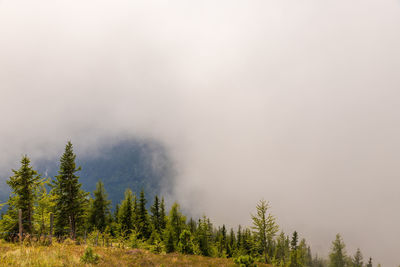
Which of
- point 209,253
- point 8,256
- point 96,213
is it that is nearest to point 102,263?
point 8,256

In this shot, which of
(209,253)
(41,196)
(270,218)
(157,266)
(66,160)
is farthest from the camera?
(209,253)

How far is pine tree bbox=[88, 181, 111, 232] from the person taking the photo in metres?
44.3

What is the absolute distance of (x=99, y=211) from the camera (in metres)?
45.6

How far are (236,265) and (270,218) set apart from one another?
23.9 meters

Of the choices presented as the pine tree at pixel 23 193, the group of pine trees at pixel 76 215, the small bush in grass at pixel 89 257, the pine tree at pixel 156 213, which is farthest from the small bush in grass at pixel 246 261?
the pine tree at pixel 156 213

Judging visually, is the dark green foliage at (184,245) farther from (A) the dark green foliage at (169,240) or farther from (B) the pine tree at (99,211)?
(B) the pine tree at (99,211)

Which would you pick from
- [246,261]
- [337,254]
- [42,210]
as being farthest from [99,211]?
[337,254]

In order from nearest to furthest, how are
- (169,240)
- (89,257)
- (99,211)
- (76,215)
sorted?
(89,257)
(76,215)
(169,240)
(99,211)

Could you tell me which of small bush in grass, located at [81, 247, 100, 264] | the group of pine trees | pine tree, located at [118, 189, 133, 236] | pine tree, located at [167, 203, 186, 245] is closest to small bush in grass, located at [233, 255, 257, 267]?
the group of pine trees

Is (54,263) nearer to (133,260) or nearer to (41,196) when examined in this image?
(133,260)

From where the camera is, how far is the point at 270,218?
35.2m

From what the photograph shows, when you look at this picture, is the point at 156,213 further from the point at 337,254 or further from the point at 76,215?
the point at 337,254

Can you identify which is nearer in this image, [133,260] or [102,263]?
[102,263]

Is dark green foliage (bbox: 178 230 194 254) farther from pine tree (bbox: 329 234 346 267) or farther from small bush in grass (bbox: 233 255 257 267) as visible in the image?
pine tree (bbox: 329 234 346 267)
